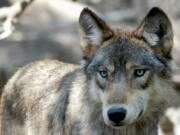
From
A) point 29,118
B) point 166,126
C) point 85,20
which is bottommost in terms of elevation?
point 166,126

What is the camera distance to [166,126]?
11.5 m

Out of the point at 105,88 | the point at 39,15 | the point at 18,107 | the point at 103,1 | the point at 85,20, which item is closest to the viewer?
the point at 105,88

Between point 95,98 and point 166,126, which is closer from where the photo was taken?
point 95,98

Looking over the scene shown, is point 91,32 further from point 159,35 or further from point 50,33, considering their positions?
point 50,33

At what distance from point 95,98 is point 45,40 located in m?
9.04

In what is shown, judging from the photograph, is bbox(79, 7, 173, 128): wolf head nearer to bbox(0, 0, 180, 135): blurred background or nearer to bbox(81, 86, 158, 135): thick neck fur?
bbox(81, 86, 158, 135): thick neck fur

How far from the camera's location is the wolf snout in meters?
5.79

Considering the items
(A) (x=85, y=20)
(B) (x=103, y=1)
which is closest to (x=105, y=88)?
(A) (x=85, y=20)

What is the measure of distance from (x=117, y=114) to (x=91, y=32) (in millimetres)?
1215

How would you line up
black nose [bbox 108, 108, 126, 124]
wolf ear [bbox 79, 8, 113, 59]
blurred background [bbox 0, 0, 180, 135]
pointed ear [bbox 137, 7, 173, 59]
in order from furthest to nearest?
blurred background [bbox 0, 0, 180, 135] → wolf ear [bbox 79, 8, 113, 59] → pointed ear [bbox 137, 7, 173, 59] → black nose [bbox 108, 108, 126, 124]

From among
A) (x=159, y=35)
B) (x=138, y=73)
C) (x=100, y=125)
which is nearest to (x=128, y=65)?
(x=138, y=73)

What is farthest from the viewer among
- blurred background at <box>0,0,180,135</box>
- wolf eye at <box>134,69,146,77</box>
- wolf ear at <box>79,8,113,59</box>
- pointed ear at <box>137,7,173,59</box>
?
blurred background at <box>0,0,180,135</box>

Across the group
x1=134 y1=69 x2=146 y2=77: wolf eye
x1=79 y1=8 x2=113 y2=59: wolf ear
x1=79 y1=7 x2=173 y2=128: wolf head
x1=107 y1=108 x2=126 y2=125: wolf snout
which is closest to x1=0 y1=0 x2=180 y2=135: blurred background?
x1=79 y1=8 x2=113 y2=59: wolf ear

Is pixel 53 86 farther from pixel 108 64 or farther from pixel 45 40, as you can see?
pixel 45 40
